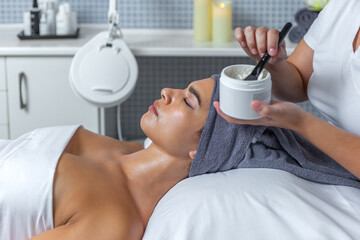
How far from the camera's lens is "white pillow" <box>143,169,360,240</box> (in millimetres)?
1225

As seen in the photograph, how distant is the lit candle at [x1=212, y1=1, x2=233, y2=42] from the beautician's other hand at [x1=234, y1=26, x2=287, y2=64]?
1.47 metres

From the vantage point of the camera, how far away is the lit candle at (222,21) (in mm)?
2873

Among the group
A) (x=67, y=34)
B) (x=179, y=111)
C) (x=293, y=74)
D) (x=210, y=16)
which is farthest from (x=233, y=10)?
(x=179, y=111)

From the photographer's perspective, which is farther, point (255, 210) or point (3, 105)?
point (3, 105)

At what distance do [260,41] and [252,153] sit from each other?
12.8 inches

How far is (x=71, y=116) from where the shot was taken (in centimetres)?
284

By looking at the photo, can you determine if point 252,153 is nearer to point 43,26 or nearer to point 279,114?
point 279,114

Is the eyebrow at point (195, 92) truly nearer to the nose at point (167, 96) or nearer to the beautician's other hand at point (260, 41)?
the nose at point (167, 96)

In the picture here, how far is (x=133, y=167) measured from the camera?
160 centimetres

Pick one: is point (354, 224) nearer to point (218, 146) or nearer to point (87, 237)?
point (218, 146)

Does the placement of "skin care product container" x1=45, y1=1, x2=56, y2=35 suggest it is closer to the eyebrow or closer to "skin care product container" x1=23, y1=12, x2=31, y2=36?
"skin care product container" x1=23, y1=12, x2=31, y2=36

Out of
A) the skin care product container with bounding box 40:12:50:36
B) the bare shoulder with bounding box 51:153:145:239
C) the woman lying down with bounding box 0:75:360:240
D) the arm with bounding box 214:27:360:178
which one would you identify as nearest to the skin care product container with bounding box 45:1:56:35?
the skin care product container with bounding box 40:12:50:36

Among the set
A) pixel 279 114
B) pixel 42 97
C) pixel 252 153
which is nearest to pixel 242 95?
pixel 279 114

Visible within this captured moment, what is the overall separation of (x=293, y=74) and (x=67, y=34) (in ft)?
5.28
